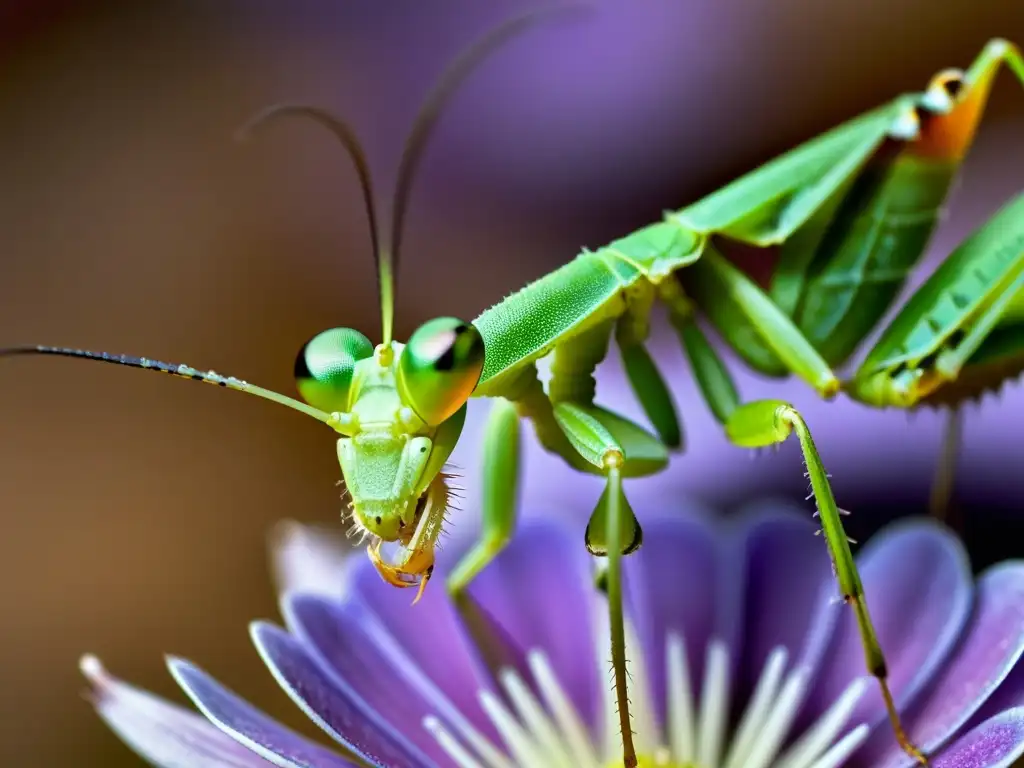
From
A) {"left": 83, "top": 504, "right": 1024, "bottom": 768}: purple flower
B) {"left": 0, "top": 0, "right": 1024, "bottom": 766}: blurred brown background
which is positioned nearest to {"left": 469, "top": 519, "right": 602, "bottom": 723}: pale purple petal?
{"left": 83, "top": 504, "right": 1024, "bottom": 768}: purple flower

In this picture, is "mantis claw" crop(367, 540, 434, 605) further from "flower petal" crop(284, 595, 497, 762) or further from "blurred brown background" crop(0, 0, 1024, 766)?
"blurred brown background" crop(0, 0, 1024, 766)

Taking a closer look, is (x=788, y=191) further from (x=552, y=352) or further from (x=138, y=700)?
(x=138, y=700)

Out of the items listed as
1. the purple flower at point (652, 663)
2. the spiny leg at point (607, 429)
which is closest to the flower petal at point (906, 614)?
the purple flower at point (652, 663)

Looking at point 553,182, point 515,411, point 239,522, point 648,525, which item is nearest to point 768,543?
point 648,525

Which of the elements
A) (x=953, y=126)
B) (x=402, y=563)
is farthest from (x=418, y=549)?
(x=953, y=126)

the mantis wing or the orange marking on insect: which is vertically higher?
the mantis wing

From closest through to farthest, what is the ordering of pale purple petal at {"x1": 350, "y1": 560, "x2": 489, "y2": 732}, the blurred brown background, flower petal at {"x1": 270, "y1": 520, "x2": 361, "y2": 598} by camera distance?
pale purple petal at {"x1": 350, "y1": 560, "x2": 489, "y2": 732}
flower petal at {"x1": 270, "y1": 520, "x2": 361, "y2": 598}
the blurred brown background

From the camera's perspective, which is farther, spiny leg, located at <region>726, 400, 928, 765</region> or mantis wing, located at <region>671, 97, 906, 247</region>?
mantis wing, located at <region>671, 97, 906, 247</region>
